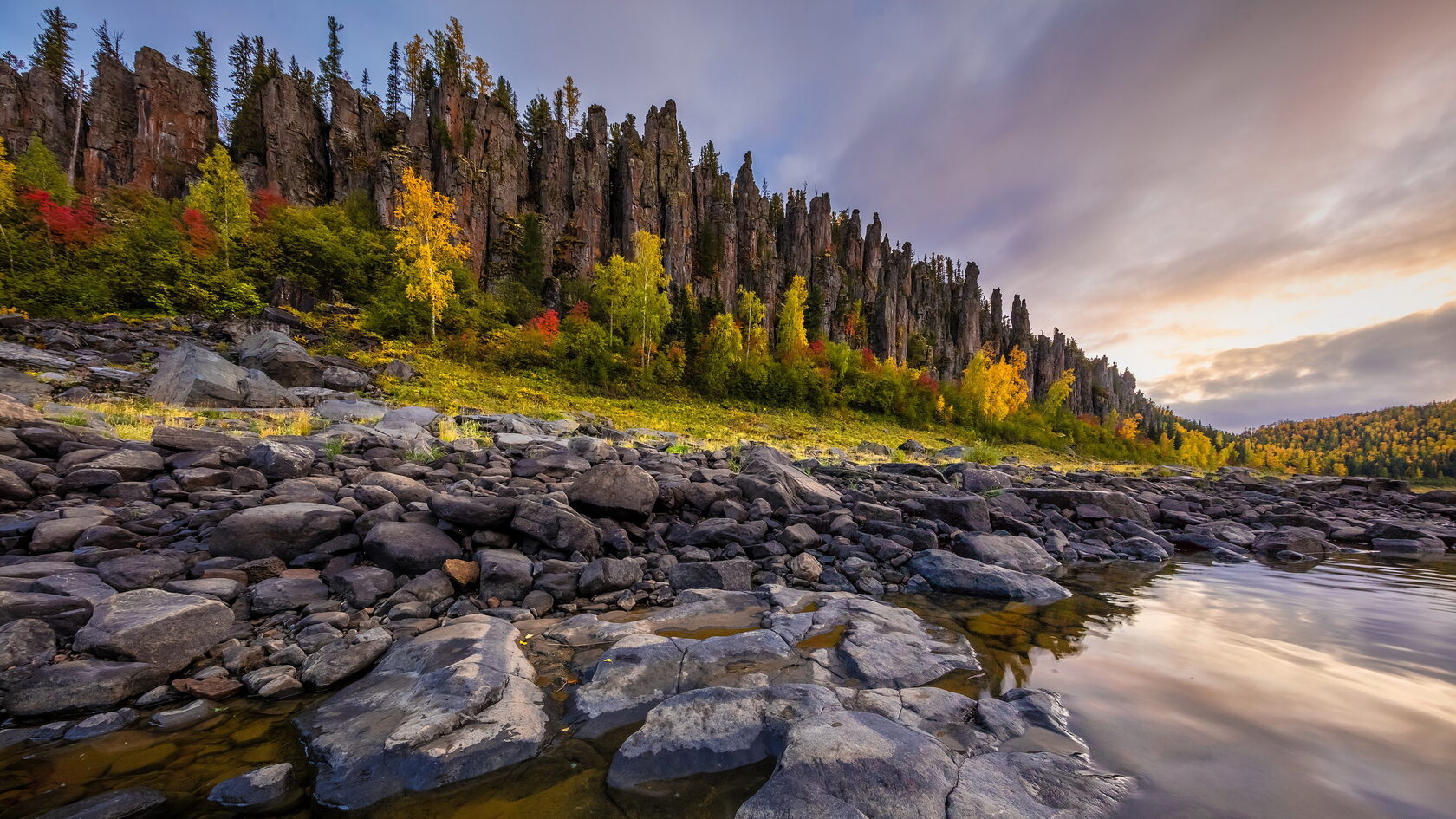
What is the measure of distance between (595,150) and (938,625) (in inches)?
2419

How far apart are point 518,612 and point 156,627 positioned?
2.54 meters

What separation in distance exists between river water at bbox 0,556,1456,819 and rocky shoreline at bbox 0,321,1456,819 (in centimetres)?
16

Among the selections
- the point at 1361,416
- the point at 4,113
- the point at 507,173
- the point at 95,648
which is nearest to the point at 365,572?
the point at 95,648

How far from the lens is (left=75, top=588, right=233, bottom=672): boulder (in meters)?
3.37

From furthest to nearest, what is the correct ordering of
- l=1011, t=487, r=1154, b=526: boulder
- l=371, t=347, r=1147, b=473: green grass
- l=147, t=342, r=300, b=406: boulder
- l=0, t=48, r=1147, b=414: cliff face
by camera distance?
l=0, t=48, r=1147, b=414: cliff face → l=371, t=347, r=1147, b=473: green grass → l=147, t=342, r=300, b=406: boulder → l=1011, t=487, r=1154, b=526: boulder

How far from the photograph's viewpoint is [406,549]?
207 inches

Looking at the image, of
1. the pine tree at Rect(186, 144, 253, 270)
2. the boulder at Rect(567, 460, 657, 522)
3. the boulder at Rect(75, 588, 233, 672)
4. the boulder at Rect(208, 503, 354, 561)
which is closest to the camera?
the boulder at Rect(75, 588, 233, 672)

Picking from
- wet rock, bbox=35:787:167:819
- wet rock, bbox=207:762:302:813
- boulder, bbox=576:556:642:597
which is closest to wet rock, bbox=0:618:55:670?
wet rock, bbox=35:787:167:819

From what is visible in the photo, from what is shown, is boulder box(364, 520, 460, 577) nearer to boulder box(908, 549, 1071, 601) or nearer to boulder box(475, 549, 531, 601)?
boulder box(475, 549, 531, 601)

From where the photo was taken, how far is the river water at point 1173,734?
2328mm

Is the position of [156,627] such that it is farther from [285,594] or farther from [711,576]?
[711,576]

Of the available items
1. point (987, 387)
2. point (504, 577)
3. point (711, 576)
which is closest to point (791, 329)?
point (987, 387)

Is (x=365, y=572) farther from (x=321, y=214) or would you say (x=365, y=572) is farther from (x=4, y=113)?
(x=4, y=113)

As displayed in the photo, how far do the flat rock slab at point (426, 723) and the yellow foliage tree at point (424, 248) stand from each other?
1195 inches
